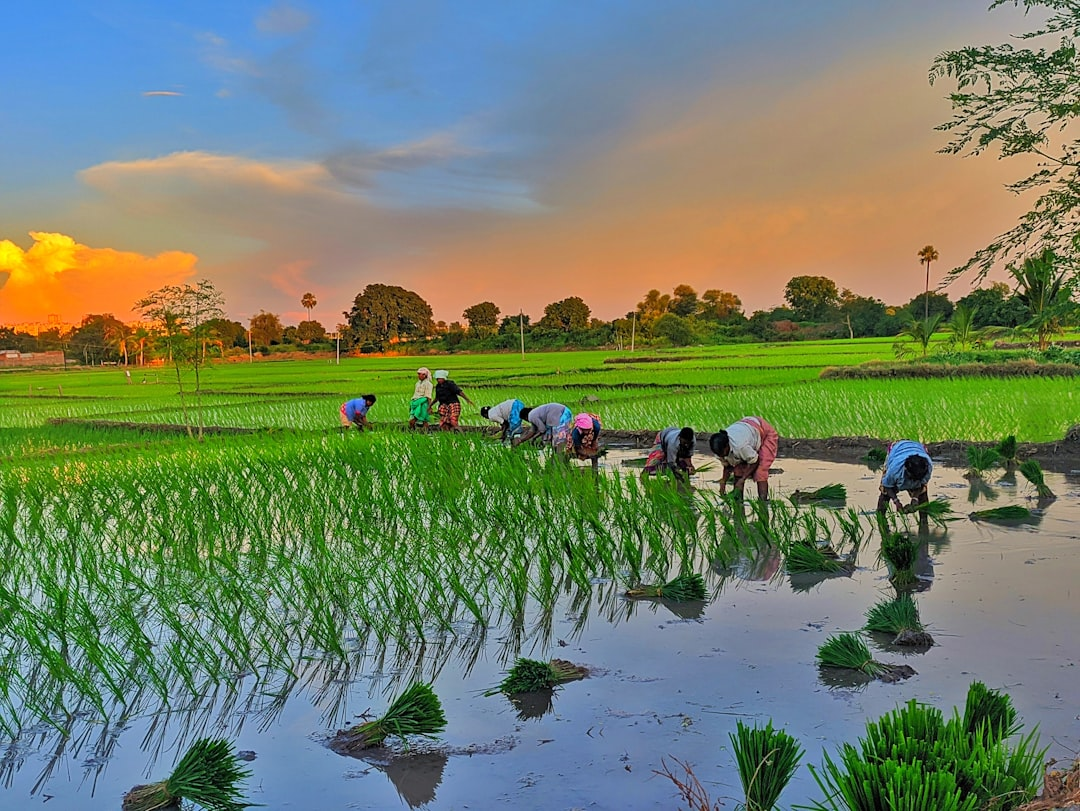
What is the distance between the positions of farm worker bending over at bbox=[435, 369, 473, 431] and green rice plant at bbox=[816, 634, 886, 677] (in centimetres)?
774

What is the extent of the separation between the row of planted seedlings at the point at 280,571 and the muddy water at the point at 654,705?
186 millimetres

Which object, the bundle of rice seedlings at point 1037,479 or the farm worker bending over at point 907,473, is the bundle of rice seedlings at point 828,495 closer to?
the farm worker bending over at point 907,473

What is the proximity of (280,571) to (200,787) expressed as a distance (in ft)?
7.92

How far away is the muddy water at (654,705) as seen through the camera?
8.18 ft

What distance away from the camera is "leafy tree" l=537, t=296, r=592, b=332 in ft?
188

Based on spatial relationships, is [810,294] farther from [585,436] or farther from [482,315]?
[585,436]

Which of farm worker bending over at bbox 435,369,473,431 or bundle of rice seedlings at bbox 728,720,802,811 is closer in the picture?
bundle of rice seedlings at bbox 728,720,802,811

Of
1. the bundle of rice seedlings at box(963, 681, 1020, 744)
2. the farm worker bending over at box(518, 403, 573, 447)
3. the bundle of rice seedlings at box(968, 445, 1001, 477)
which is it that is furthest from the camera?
the farm worker bending over at box(518, 403, 573, 447)

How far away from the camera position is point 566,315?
5762 centimetres

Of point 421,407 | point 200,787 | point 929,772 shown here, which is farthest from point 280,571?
point 421,407

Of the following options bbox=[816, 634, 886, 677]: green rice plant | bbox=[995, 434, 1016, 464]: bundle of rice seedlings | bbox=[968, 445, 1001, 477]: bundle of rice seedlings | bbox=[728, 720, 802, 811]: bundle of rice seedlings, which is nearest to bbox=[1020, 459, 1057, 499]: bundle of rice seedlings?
bbox=[968, 445, 1001, 477]: bundle of rice seedlings

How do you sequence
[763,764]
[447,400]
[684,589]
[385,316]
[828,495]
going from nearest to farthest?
[763,764] < [684,589] < [828,495] < [447,400] < [385,316]

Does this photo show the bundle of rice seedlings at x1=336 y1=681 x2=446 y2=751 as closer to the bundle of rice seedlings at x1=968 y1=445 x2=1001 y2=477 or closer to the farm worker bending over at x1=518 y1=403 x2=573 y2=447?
the farm worker bending over at x1=518 y1=403 x2=573 y2=447

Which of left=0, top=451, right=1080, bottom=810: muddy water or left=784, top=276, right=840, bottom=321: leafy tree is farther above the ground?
left=784, top=276, right=840, bottom=321: leafy tree
